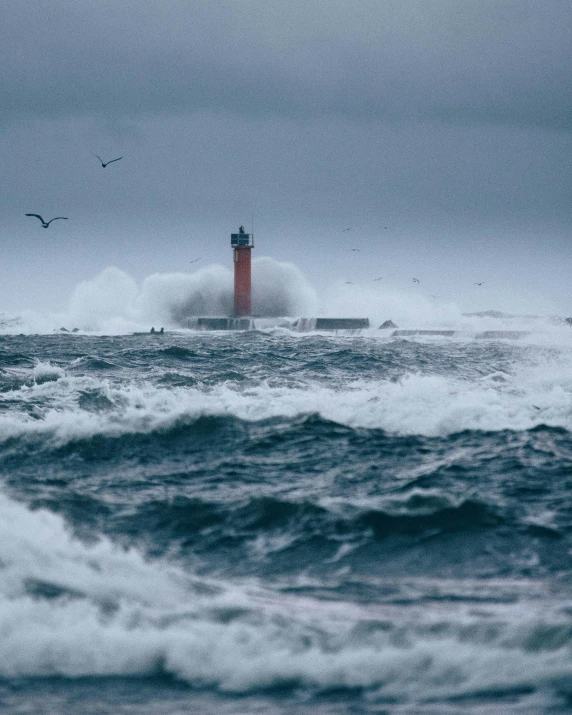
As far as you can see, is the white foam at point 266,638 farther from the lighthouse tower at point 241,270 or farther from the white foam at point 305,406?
the lighthouse tower at point 241,270

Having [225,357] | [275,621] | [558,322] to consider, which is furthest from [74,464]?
[558,322]

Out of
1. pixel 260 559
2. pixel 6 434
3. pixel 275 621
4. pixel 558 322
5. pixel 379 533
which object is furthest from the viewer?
pixel 558 322

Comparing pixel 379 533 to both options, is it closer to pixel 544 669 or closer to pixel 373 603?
pixel 373 603

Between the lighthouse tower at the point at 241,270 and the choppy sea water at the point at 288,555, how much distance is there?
4757 centimetres

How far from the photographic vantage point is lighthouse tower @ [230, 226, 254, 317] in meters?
61.9

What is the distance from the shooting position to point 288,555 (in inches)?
297

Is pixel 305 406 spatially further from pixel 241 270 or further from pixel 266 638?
pixel 241 270

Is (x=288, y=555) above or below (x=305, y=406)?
below

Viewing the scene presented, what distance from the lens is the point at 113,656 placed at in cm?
562

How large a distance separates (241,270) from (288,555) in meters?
55.2

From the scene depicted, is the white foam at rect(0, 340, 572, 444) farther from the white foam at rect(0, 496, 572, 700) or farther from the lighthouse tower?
the lighthouse tower

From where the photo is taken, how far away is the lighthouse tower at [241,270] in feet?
203

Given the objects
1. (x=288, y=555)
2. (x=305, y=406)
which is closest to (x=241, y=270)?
(x=305, y=406)

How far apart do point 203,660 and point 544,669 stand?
1.99 metres
